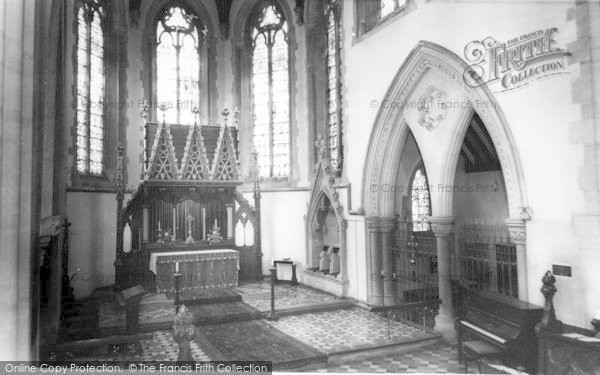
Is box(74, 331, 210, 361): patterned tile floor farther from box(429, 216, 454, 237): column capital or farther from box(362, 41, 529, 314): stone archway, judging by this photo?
box(429, 216, 454, 237): column capital

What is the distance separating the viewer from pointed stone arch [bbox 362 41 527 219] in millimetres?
6977

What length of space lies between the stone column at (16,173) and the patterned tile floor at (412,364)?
13.3 feet

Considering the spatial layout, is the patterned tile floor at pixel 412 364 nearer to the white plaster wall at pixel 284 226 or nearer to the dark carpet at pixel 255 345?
the dark carpet at pixel 255 345

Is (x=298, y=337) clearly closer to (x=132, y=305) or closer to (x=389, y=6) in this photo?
(x=132, y=305)

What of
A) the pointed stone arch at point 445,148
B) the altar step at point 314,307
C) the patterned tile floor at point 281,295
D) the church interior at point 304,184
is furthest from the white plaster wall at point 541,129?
the patterned tile floor at point 281,295

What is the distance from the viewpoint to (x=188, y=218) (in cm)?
1276

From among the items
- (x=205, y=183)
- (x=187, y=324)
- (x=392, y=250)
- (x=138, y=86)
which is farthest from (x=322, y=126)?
(x=187, y=324)

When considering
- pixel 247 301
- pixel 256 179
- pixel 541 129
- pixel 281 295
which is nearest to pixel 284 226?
pixel 256 179

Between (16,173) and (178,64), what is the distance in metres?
11.3

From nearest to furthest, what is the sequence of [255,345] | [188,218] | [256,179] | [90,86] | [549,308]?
[549,308] → [255,345] → [90,86] → [188,218] → [256,179]

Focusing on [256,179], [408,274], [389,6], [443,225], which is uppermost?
[389,6]

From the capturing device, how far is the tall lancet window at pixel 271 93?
14.4 meters

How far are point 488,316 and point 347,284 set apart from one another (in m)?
4.78

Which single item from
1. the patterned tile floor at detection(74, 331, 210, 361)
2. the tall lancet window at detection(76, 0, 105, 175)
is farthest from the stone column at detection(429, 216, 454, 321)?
the tall lancet window at detection(76, 0, 105, 175)
